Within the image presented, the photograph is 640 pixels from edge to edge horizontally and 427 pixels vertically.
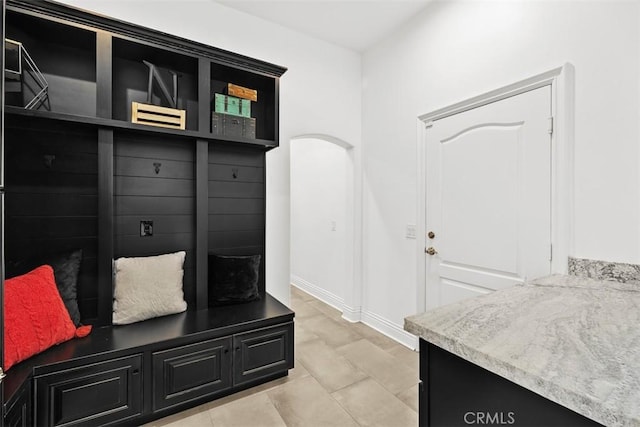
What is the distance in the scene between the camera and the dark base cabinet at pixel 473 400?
2.38ft

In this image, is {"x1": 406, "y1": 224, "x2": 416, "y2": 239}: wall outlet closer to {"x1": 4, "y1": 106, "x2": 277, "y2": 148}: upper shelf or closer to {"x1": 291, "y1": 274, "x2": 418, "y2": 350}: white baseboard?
→ {"x1": 291, "y1": 274, "x2": 418, "y2": 350}: white baseboard

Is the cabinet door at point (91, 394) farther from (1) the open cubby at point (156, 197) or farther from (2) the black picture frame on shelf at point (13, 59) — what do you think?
(2) the black picture frame on shelf at point (13, 59)

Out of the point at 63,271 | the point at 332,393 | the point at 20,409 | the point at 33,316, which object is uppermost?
the point at 63,271

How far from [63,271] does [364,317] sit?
9.21 feet

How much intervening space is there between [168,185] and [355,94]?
7.54 ft

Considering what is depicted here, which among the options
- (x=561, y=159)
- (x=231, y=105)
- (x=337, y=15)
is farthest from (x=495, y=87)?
(x=231, y=105)

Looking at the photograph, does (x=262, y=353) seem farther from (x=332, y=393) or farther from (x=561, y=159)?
(x=561, y=159)

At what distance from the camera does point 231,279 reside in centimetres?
246

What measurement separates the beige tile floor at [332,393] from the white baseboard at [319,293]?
2.96 feet

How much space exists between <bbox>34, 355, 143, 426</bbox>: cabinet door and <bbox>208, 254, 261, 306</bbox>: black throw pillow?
0.72m

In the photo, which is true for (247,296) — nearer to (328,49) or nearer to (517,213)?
(517,213)

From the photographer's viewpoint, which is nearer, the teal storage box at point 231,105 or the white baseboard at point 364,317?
the teal storage box at point 231,105

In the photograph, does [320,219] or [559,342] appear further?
[320,219]

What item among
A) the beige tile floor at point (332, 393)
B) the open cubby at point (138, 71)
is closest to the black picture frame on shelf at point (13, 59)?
the open cubby at point (138, 71)
